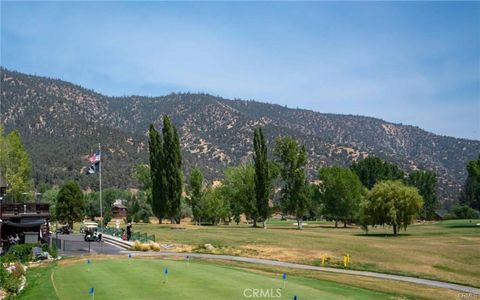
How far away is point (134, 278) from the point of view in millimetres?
24469

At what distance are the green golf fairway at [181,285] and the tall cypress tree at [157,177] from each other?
145 feet

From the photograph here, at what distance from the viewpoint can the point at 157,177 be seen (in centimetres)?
7412

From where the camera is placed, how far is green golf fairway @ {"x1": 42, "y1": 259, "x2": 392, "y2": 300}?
810 inches

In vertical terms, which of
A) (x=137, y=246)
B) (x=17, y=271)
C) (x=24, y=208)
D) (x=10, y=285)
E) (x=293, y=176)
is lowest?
(x=137, y=246)

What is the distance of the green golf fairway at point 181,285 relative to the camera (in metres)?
20.6

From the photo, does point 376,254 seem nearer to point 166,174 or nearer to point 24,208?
point 24,208

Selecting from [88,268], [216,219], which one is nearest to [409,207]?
[216,219]

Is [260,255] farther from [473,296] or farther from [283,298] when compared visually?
[283,298]

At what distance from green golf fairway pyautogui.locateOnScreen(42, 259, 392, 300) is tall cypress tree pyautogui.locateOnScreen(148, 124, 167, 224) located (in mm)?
44106

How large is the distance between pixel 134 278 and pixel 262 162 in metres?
56.4

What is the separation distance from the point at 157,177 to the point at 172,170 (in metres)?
2.48

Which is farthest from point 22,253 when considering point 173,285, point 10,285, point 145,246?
point 173,285

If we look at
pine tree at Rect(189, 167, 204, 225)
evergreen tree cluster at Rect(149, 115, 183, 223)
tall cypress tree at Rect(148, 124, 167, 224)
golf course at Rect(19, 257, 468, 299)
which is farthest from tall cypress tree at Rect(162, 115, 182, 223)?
golf course at Rect(19, 257, 468, 299)

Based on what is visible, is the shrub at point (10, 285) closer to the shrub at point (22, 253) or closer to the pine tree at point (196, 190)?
the shrub at point (22, 253)
